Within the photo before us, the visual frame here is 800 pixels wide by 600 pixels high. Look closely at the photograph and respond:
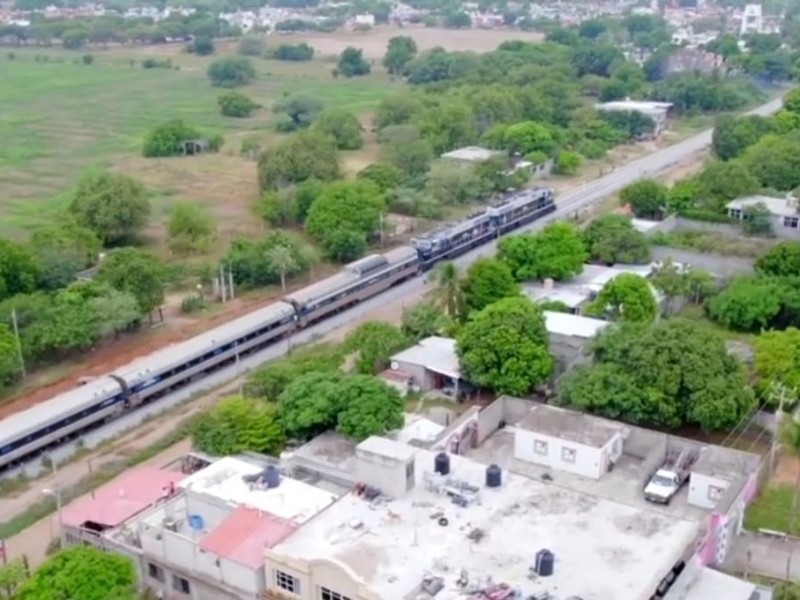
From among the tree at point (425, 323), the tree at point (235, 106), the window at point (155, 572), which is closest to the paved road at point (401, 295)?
the tree at point (425, 323)

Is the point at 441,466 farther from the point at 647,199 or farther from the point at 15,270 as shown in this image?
the point at 647,199

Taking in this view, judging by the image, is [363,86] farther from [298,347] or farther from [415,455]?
[415,455]

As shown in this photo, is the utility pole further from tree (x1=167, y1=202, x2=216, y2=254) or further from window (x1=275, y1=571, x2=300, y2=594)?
window (x1=275, y1=571, x2=300, y2=594)

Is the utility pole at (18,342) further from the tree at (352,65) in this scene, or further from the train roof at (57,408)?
the tree at (352,65)

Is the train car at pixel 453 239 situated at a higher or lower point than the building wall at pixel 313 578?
lower

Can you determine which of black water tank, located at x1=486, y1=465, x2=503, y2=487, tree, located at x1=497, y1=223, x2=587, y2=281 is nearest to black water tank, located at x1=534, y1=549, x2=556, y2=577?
black water tank, located at x1=486, y1=465, x2=503, y2=487

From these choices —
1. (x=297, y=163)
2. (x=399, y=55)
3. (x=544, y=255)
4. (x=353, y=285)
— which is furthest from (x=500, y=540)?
(x=399, y=55)
